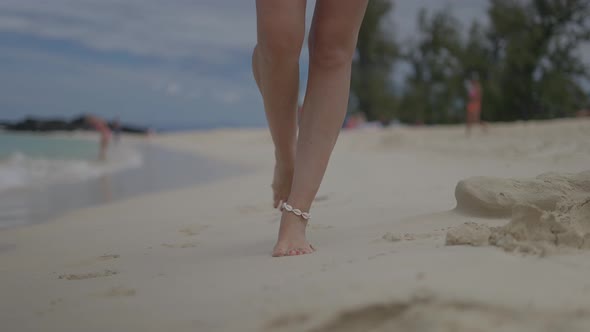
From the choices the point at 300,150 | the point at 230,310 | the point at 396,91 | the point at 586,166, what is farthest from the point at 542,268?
the point at 396,91

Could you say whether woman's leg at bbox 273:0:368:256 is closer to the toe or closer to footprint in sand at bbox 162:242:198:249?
the toe

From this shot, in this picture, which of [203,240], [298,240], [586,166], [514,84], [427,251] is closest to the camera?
[427,251]

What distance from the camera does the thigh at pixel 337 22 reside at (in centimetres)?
187

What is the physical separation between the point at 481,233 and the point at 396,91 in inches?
1059

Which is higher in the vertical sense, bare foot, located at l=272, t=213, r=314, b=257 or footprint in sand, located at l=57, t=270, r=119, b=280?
bare foot, located at l=272, t=213, r=314, b=257

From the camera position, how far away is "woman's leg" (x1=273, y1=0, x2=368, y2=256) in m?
1.87

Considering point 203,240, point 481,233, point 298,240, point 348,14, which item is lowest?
point 203,240

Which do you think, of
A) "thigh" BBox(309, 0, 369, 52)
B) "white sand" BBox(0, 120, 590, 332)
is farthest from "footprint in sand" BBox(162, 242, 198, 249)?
"thigh" BBox(309, 0, 369, 52)

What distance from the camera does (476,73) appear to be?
24281 millimetres

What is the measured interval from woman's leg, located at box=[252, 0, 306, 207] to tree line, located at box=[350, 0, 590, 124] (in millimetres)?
21607

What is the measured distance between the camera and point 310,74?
196 centimetres

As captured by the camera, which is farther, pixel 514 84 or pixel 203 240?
pixel 514 84

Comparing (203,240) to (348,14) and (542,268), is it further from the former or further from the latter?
(542,268)

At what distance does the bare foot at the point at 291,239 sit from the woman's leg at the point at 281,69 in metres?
0.40
